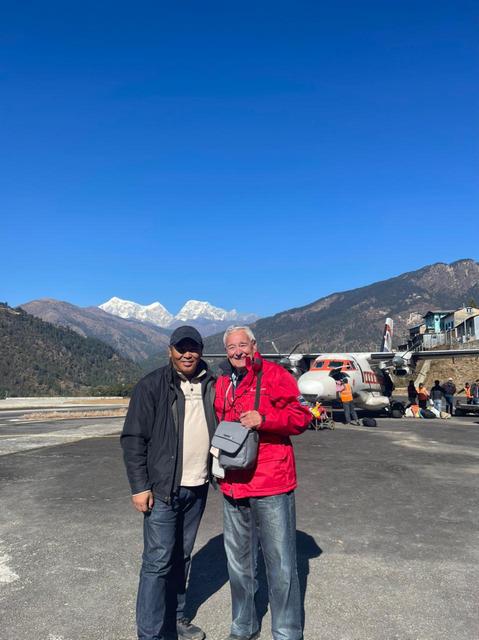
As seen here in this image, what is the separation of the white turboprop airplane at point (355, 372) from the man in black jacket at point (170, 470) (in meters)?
11.9

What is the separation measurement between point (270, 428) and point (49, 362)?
12704 cm

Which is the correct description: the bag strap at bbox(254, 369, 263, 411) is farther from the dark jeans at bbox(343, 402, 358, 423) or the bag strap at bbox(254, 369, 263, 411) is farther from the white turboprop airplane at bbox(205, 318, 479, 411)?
the dark jeans at bbox(343, 402, 358, 423)

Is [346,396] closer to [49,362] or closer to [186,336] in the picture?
[186,336]

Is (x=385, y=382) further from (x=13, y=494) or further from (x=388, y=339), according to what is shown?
(x=13, y=494)

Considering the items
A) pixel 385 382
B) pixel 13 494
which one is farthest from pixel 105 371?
pixel 13 494

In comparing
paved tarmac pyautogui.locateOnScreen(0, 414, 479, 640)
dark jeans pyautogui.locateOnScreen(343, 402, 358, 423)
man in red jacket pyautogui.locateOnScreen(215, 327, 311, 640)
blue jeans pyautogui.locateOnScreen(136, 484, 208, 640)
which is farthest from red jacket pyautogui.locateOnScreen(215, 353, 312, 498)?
dark jeans pyautogui.locateOnScreen(343, 402, 358, 423)

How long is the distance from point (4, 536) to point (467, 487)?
6997mm

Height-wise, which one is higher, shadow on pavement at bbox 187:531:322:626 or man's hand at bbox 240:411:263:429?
man's hand at bbox 240:411:263:429

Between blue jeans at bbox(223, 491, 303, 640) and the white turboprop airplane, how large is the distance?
12145 mm

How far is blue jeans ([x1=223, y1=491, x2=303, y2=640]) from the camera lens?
320 cm

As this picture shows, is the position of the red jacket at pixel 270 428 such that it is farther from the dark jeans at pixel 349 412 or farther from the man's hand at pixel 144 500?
the dark jeans at pixel 349 412

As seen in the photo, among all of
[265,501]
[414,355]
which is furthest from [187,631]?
[414,355]

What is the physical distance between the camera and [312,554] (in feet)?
15.7

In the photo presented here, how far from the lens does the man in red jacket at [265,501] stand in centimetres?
324
